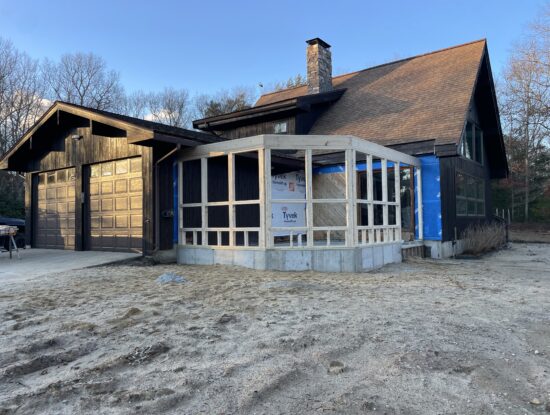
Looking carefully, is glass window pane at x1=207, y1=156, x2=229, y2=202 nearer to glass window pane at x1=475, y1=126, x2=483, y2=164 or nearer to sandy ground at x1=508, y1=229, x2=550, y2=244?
glass window pane at x1=475, y1=126, x2=483, y2=164

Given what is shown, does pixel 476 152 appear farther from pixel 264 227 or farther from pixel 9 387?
pixel 9 387

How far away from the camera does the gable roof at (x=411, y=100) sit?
1165 cm

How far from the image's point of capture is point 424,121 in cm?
1201

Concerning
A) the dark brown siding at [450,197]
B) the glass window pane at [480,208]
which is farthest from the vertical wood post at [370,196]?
the glass window pane at [480,208]

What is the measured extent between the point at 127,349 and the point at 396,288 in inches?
161

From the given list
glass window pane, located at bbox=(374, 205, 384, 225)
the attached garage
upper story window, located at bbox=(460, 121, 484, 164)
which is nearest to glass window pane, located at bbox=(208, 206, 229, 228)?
the attached garage

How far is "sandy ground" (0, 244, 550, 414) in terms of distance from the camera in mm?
2537

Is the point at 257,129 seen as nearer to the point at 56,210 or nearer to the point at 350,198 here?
the point at 56,210

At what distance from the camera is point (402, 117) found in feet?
42.2

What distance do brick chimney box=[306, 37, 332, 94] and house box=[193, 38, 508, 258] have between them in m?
0.04

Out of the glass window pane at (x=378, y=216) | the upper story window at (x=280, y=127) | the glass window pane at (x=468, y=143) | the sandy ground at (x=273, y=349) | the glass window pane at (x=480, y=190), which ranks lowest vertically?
the sandy ground at (x=273, y=349)

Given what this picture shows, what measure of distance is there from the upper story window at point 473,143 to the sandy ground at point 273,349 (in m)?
8.34

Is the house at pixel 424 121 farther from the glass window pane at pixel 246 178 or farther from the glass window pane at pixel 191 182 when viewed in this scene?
the glass window pane at pixel 191 182

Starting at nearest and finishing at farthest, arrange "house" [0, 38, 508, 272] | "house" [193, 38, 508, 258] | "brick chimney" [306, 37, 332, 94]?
"house" [0, 38, 508, 272] → "house" [193, 38, 508, 258] → "brick chimney" [306, 37, 332, 94]
